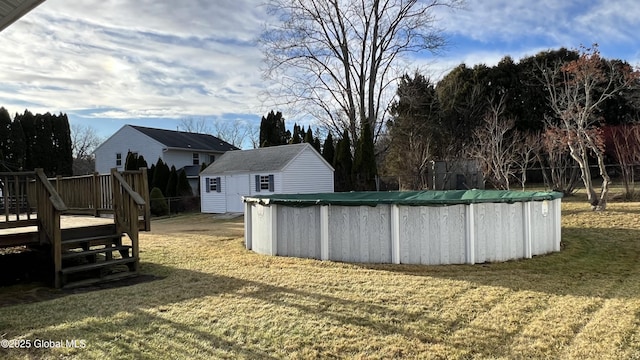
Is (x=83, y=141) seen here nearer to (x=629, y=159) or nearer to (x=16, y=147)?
(x=16, y=147)

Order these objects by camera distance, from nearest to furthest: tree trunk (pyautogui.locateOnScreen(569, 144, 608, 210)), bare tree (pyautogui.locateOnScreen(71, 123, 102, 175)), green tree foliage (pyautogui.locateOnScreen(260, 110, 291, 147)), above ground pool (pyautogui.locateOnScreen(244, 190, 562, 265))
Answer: above ground pool (pyautogui.locateOnScreen(244, 190, 562, 265)), tree trunk (pyautogui.locateOnScreen(569, 144, 608, 210)), green tree foliage (pyautogui.locateOnScreen(260, 110, 291, 147)), bare tree (pyautogui.locateOnScreen(71, 123, 102, 175))

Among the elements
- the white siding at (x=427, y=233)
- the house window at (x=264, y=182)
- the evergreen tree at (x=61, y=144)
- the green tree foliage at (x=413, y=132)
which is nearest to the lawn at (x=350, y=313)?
the white siding at (x=427, y=233)

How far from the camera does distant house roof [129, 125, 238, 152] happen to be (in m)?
29.0

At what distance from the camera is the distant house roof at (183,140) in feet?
95.2

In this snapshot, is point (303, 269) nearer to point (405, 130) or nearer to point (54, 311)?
point (54, 311)

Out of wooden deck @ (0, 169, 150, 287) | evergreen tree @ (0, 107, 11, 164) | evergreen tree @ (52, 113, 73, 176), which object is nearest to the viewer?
wooden deck @ (0, 169, 150, 287)

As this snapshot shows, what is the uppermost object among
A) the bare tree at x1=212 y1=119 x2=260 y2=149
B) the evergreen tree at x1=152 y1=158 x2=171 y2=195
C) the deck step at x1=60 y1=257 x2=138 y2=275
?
the bare tree at x1=212 y1=119 x2=260 y2=149

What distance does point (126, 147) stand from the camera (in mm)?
29641

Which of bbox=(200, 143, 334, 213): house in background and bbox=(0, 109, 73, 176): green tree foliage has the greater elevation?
bbox=(0, 109, 73, 176): green tree foliage

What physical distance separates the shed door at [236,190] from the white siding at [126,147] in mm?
9946

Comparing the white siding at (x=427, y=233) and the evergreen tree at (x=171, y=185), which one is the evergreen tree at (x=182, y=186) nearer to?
the evergreen tree at (x=171, y=185)

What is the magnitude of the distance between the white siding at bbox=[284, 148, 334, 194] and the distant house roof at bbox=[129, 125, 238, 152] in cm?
1243

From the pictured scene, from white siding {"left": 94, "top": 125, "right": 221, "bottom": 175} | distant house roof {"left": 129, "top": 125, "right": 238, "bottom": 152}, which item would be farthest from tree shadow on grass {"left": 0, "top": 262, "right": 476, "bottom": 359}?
distant house roof {"left": 129, "top": 125, "right": 238, "bottom": 152}

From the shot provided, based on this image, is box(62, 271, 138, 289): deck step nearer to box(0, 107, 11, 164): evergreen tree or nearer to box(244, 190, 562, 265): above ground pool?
box(244, 190, 562, 265): above ground pool
